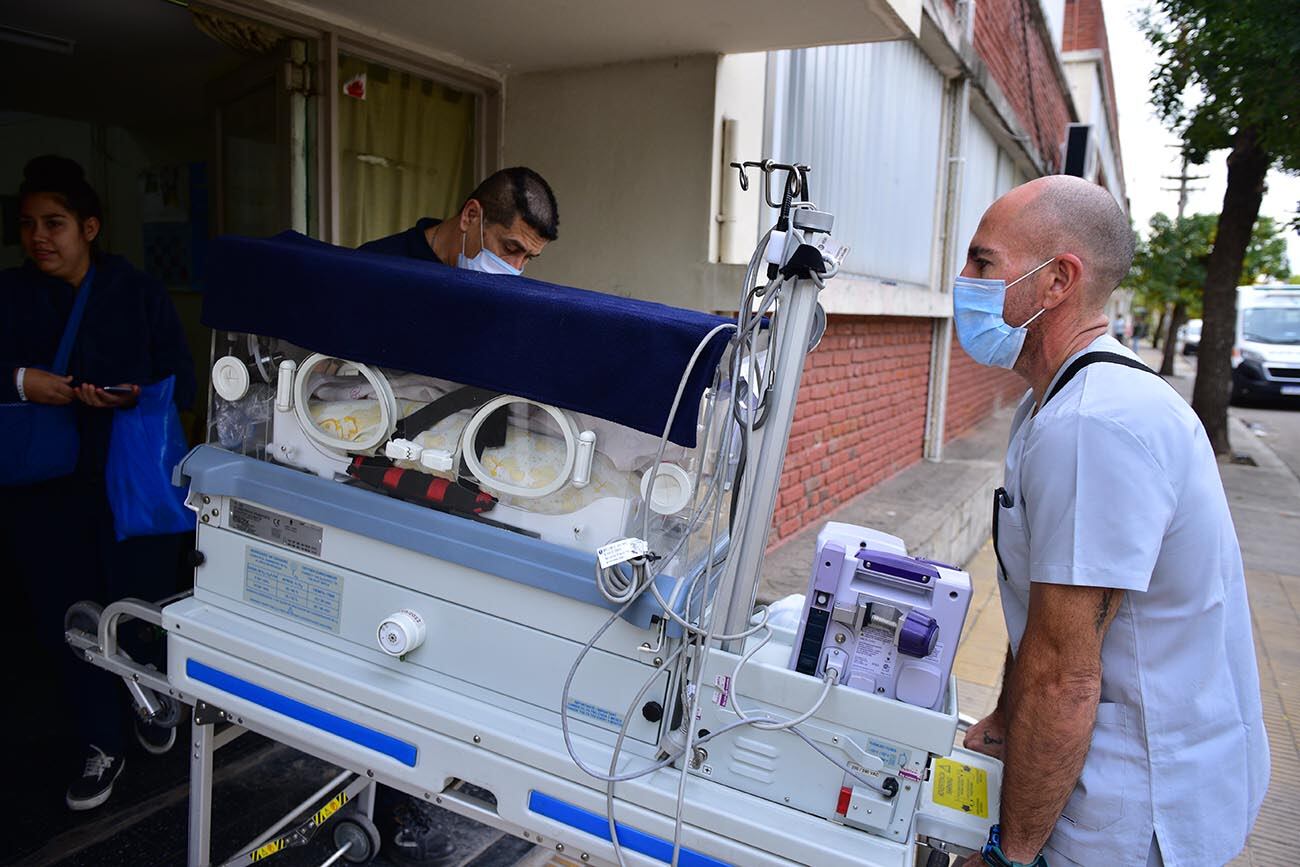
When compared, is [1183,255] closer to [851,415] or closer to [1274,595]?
[1274,595]

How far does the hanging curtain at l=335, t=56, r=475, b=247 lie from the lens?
4.02 m

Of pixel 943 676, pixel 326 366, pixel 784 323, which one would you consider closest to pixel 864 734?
pixel 943 676

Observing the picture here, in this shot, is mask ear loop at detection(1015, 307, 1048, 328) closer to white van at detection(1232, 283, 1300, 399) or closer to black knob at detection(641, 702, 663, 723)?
black knob at detection(641, 702, 663, 723)

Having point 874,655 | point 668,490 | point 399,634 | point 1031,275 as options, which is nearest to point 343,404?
point 399,634

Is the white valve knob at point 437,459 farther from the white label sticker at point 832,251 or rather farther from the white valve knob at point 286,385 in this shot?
the white label sticker at point 832,251

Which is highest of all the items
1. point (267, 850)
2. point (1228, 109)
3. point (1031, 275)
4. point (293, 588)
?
point (1228, 109)

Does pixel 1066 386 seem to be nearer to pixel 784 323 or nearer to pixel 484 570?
pixel 784 323

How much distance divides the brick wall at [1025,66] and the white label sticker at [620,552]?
8098 millimetres

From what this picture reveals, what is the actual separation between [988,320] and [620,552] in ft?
3.08

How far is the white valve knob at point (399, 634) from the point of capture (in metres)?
1.76

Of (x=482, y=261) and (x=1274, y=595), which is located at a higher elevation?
(x=482, y=261)

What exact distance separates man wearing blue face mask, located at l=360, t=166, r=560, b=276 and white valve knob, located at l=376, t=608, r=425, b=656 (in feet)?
4.12

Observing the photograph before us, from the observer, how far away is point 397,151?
14.0 ft

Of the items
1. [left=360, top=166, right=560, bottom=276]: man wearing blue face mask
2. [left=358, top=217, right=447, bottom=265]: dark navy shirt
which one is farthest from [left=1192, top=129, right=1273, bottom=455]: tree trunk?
[left=358, top=217, right=447, bottom=265]: dark navy shirt
